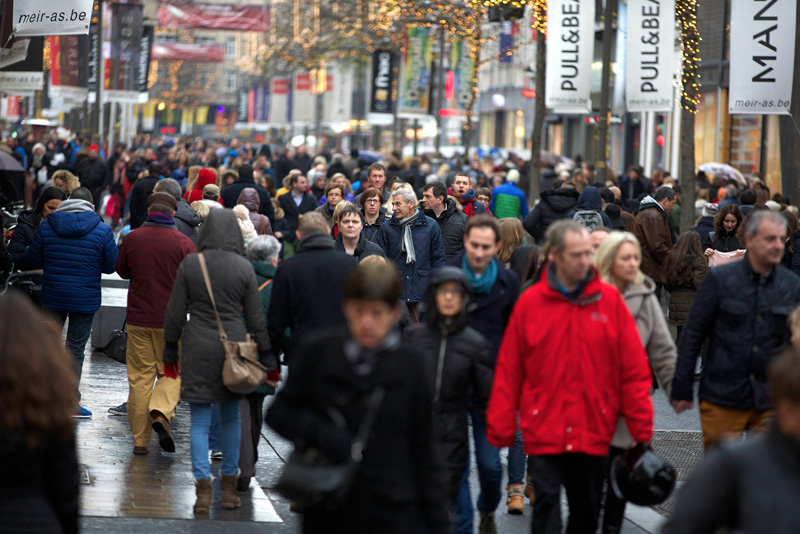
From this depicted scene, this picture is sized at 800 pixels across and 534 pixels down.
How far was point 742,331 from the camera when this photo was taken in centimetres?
642

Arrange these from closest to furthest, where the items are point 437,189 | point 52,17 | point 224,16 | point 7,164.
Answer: point 437,189 → point 52,17 → point 7,164 → point 224,16

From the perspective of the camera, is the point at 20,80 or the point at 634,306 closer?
the point at 634,306

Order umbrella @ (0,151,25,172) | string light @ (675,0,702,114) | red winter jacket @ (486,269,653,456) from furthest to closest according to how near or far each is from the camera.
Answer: string light @ (675,0,702,114), umbrella @ (0,151,25,172), red winter jacket @ (486,269,653,456)

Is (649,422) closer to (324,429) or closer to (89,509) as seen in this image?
(324,429)

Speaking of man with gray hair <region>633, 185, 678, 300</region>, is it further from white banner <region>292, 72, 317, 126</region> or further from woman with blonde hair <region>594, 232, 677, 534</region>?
white banner <region>292, 72, 317, 126</region>

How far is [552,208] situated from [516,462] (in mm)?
7159

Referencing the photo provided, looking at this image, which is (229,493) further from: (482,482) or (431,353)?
(431,353)

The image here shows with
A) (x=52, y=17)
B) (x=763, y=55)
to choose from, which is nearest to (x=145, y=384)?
(x=52, y=17)

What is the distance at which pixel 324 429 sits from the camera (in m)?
4.26

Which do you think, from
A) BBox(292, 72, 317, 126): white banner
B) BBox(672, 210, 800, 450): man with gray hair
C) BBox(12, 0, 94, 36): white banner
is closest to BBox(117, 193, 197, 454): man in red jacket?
BBox(12, 0, 94, 36): white banner

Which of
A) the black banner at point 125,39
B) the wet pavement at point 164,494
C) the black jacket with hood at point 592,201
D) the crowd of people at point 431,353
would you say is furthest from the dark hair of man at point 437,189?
the black banner at point 125,39

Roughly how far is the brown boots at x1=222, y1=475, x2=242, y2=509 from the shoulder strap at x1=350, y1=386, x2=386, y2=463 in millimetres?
3578

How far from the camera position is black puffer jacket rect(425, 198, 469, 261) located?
1241 centimetres

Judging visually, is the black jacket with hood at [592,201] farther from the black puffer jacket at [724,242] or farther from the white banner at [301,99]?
the white banner at [301,99]
